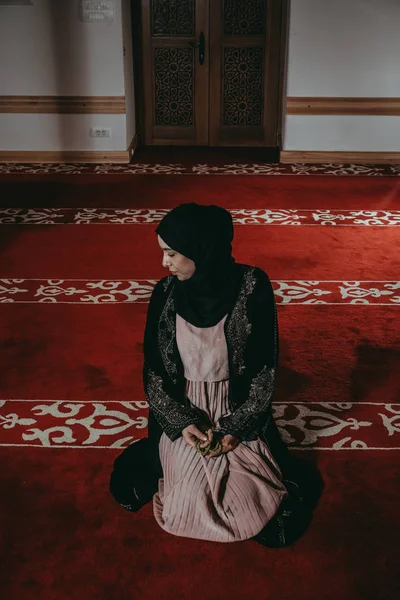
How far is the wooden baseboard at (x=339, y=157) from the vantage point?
6.75 meters

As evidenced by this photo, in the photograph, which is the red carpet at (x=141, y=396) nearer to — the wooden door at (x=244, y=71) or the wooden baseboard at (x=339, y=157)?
the wooden baseboard at (x=339, y=157)

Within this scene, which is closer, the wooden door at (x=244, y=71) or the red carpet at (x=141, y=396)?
the red carpet at (x=141, y=396)

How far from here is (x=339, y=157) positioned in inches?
266

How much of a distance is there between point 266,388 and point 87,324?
1.55 m

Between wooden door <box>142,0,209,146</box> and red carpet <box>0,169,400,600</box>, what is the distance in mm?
2538

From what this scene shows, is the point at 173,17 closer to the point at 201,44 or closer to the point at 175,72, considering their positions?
the point at 201,44

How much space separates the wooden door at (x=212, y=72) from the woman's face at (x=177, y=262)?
6.08m

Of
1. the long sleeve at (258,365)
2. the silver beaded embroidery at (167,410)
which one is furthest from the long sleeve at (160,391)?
the long sleeve at (258,365)

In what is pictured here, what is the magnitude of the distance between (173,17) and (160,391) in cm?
618

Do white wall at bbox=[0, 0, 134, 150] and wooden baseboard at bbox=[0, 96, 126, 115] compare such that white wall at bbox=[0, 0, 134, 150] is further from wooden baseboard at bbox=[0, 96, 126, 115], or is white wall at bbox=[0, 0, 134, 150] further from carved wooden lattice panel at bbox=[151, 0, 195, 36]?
carved wooden lattice panel at bbox=[151, 0, 195, 36]

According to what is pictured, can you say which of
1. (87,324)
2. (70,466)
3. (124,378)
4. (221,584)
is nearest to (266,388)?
(221,584)

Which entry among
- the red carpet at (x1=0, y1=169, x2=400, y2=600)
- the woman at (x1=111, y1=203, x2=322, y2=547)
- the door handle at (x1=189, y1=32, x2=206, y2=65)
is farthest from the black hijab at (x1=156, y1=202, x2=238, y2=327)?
the door handle at (x1=189, y1=32, x2=206, y2=65)

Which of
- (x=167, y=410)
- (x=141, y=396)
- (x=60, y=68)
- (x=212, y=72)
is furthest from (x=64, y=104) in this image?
(x=167, y=410)

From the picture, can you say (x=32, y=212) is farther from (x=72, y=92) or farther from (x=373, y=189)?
(x=373, y=189)
